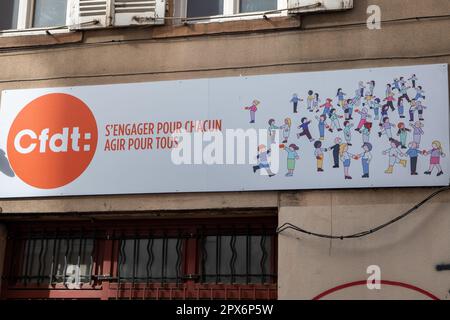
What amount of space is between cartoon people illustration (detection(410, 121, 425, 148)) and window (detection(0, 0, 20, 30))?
14.9 feet

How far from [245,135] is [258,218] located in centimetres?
87

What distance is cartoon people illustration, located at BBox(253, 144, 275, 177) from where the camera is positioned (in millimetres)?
7871

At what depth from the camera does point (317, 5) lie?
8070mm

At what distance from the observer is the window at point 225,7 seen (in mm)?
8461

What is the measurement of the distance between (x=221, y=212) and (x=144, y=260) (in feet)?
3.28

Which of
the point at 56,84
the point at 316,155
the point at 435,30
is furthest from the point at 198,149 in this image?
the point at 435,30

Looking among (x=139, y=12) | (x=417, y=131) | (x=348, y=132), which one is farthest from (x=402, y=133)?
(x=139, y=12)

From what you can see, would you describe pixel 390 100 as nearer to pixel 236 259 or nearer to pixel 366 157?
pixel 366 157

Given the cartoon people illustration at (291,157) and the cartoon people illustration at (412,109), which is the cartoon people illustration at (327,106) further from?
the cartoon people illustration at (412,109)

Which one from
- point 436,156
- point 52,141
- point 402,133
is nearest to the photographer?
point 436,156

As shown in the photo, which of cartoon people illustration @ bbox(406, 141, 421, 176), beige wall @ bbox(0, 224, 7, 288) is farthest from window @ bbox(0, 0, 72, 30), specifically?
cartoon people illustration @ bbox(406, 141, 421, 176)

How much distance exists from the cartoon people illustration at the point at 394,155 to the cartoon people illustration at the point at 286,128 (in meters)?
0.93

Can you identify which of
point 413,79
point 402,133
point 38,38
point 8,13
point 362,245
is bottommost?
point 362,245

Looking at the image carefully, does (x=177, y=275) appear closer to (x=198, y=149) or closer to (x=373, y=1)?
(x=198, y=149)
